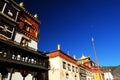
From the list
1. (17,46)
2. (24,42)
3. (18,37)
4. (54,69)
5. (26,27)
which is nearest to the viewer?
(17,46)

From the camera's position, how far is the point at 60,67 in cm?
2784

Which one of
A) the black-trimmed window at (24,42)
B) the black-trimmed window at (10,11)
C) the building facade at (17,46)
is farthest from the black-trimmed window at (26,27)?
the black-trimmed window at (10,11)

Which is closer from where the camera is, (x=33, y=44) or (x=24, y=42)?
(x=24, y=42)

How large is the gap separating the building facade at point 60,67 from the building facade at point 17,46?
2074mm

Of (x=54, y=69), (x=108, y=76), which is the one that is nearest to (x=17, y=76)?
(x=54, y=69)

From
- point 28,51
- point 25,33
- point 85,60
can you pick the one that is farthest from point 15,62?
point 85,60

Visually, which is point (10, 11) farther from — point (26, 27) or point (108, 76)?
point (108, 76)

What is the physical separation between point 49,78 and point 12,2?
54.9 feet

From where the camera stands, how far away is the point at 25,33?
993 inches

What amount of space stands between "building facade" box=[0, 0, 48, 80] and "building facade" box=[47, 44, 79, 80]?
6.80 ft

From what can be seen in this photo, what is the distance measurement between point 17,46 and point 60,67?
12.2m

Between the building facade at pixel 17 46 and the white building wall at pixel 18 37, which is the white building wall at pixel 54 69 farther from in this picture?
the white building wall at pixel 18 37

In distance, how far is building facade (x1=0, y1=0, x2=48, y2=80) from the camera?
56.7 ft

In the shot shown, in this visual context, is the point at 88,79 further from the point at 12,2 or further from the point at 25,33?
the point at 12,2
